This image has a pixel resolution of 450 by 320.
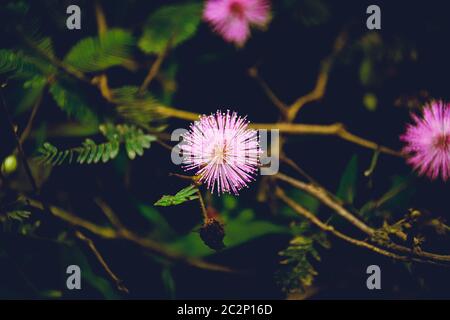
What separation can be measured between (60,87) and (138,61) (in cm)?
23

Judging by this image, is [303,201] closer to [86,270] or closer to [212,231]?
[212,231]

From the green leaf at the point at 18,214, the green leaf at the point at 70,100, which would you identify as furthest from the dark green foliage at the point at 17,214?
the green leaf at the point at 70,100

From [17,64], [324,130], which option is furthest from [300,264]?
[17,64]

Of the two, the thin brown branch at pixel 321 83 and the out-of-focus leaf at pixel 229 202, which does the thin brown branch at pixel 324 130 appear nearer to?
the thin brown branch at pixel 321 83

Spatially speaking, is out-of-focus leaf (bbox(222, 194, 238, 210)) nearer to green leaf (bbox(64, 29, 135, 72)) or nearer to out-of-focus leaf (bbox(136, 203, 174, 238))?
out-of-focus leaf (bbox(136, 203, 174, 238))

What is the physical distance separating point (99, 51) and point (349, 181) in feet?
1.91

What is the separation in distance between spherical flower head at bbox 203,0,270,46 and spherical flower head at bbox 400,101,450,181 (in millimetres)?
398

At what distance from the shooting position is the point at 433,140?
0.85m

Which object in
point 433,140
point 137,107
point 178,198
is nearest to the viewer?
point 178,198

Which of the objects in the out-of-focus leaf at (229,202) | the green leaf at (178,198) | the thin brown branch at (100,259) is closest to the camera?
the green leaf at (178,198)

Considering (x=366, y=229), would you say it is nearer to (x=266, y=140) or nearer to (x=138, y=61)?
(x=266, y=140)

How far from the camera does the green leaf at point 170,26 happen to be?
3.31 feet

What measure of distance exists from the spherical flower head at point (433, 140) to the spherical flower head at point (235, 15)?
0.40m

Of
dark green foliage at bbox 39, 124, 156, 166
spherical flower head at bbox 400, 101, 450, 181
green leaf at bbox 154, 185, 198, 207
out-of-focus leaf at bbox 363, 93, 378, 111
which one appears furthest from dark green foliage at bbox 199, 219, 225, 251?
out-of-focus leaf at bbox 363, 93, 378, 111
